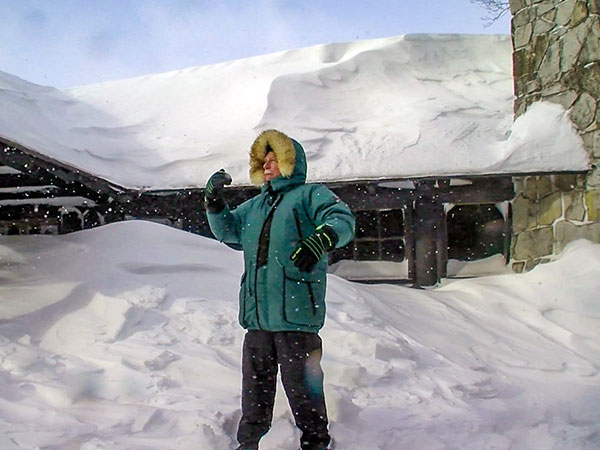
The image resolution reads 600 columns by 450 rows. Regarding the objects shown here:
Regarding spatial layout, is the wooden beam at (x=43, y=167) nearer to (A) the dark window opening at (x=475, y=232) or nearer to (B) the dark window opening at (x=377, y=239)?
(B) the dark window opening at (x=377, y=239)

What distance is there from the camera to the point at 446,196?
8.56m

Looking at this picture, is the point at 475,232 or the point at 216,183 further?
the point at 475,232

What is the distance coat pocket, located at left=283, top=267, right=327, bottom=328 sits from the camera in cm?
286

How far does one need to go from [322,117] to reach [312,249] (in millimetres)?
7788

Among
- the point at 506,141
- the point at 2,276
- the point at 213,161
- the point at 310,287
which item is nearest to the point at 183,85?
the point at 213,161

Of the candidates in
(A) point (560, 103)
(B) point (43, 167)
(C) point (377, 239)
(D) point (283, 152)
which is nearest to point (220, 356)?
(D) point (283, 152)

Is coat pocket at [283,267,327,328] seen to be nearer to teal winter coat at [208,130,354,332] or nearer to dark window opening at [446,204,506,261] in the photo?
teal winter coat at [208,130,354,332]

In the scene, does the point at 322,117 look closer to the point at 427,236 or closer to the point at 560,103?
the point at 427,236

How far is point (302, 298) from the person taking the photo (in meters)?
2.88

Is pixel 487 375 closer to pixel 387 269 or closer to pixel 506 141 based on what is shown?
pixel 387 269

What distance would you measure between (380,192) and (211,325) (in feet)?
14.2

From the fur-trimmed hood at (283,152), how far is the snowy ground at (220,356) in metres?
1.41

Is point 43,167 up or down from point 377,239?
up

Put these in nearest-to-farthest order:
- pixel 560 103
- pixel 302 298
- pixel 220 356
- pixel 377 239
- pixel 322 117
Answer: pixel 302 298, pixel 220 356, pixel 560 103, pixel 377 239, pixel 322 117
